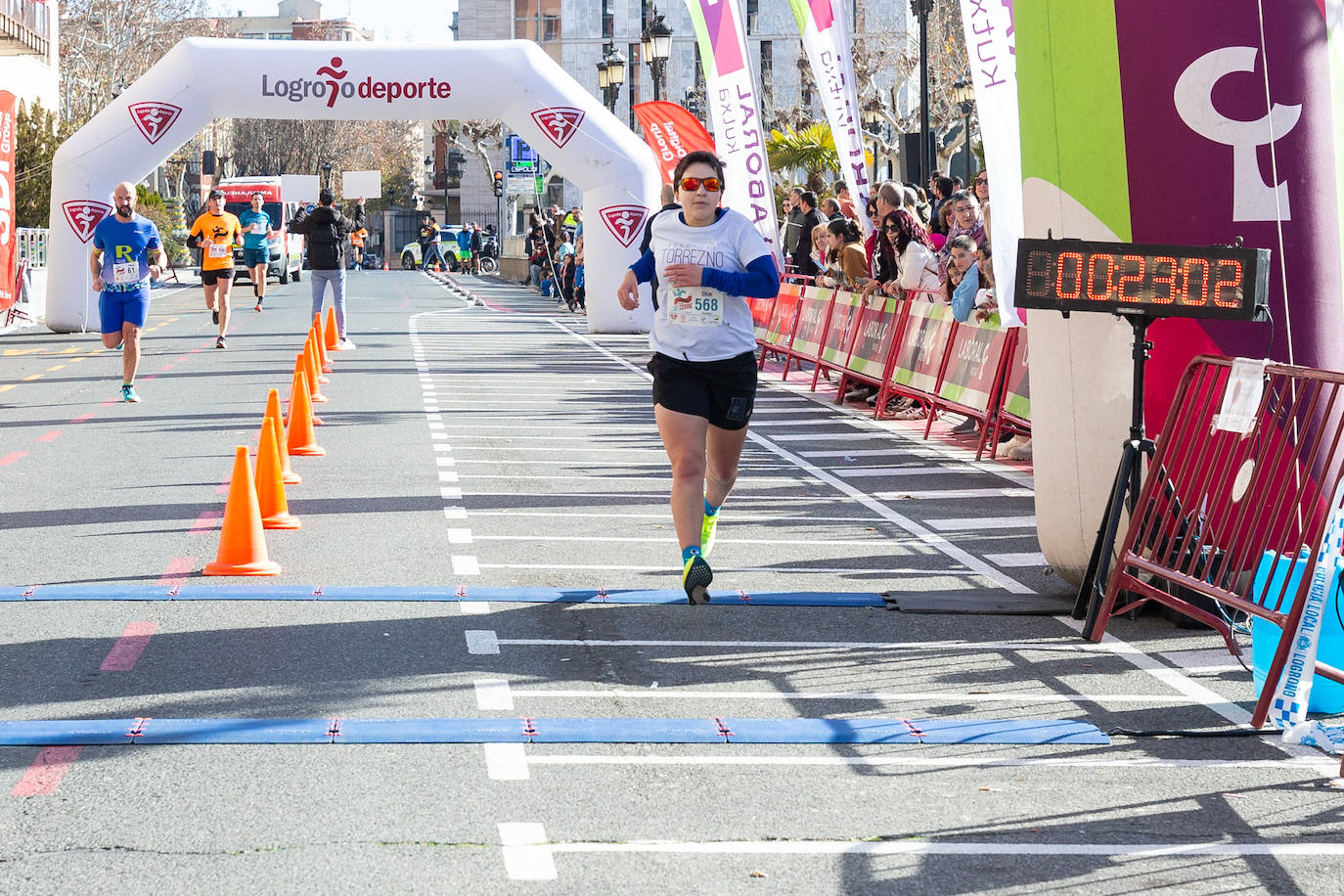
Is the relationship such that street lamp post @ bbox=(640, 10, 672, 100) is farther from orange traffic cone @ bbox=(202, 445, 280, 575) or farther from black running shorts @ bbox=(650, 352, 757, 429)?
black running shorts @ bbox=(650, 352, 757, 429)

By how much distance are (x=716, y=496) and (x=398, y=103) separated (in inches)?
786

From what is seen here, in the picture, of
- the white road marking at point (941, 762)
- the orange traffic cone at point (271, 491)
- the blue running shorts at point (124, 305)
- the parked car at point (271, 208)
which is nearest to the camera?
the white road marking at point (941, 762)

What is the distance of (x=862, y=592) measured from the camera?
794cm

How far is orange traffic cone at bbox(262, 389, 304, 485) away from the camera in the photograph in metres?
9.53

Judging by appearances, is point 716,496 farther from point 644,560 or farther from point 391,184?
point 391,184

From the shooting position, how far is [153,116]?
84.8 ft

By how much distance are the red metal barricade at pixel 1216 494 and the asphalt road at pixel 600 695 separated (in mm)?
261

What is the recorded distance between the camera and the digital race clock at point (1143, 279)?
673 cm

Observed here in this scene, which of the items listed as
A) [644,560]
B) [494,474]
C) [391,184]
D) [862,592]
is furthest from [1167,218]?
[391,184]

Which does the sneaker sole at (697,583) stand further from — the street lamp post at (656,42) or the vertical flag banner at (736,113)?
Result: the street lamp post at (656,42)

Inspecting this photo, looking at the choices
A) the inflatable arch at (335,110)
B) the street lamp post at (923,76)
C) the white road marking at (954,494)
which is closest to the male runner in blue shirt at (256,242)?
the inflatable arch at (335,110)

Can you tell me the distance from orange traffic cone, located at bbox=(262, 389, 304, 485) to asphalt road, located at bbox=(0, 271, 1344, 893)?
0.11 m

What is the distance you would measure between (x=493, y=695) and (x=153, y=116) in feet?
71.5

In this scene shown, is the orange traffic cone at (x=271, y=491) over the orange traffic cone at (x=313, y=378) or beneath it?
beneath
